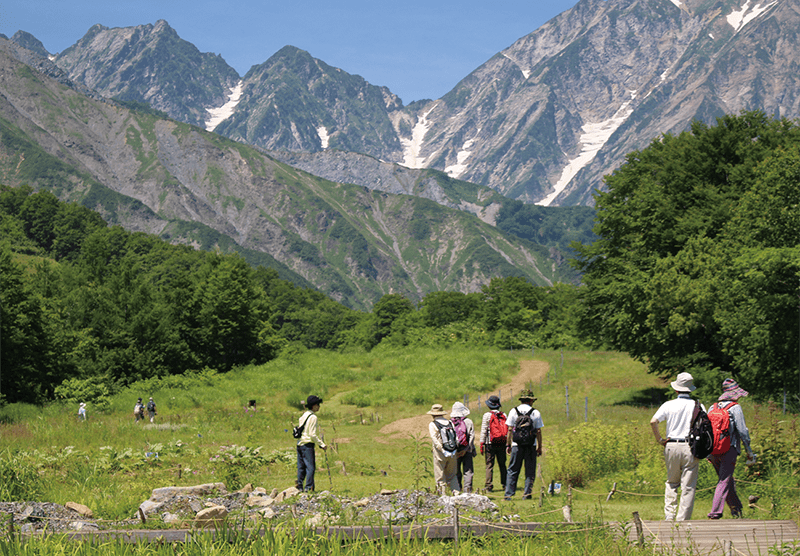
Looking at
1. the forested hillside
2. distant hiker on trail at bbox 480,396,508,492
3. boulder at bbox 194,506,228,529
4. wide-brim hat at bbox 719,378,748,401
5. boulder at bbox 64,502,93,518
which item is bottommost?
boulder at bbox 64,502,93,518

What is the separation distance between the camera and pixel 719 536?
8859 mm

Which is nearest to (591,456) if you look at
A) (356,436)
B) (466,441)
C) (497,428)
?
(497,428)

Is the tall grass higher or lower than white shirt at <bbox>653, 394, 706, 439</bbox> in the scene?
lower

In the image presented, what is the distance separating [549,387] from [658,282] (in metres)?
15.4

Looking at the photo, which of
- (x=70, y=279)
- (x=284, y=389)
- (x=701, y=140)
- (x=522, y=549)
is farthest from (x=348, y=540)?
(x=70, y=279)

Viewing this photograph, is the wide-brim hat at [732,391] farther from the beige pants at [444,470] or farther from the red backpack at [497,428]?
the beige pants at [444,470]

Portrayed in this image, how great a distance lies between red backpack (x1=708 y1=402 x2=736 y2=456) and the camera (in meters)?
10.6

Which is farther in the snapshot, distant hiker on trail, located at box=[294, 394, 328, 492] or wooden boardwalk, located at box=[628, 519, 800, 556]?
distant hiker on trail, located at box=[294, 394, 328, 492]

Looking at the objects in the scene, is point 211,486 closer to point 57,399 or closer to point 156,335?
point 57,399

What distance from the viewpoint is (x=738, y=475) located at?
13.5 meters

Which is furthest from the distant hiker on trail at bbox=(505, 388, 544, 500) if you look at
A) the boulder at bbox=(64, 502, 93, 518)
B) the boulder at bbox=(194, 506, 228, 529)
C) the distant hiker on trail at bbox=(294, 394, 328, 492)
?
the boulder at bbox=(64, 502, 93, 518)

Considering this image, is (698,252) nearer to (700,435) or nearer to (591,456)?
(591,456)

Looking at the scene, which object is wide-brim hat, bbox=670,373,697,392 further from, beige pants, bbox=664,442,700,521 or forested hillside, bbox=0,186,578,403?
forested hillside, bbox=0,186,578,403

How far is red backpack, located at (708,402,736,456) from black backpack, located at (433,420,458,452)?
182 inches
